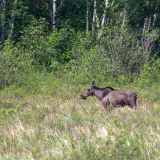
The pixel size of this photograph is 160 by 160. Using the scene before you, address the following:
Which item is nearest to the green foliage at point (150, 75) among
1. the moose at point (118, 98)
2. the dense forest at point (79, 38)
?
the dense forest at point (79, 38)

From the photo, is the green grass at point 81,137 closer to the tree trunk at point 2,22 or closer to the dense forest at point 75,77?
the dense forest at point 75,77

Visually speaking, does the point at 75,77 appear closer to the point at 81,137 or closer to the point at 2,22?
the point at 2,22

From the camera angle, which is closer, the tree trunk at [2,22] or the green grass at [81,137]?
the green grass at [81,137]

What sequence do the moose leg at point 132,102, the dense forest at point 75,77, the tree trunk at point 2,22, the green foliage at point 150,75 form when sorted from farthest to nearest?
the tree trunk at point 2,22, the green foliage at point 150,75, the moose leg at point 132,102, the dense forest at point 75,77

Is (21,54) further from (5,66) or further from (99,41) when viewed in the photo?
(99,41)

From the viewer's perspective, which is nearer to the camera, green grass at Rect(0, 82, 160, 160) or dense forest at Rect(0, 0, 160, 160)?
green grass at Rect(0, 82, 160, 160)

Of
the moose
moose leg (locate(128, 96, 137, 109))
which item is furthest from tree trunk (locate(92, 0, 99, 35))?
moose leg (locate(128, 96, 137, 109))

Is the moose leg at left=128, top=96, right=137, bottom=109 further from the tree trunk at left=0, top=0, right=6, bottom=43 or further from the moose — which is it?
the tree trunk at left=0, top=0, right=6, bottom=43

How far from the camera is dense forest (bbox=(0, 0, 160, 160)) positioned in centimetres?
865

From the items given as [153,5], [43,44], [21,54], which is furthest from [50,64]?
[153,5]

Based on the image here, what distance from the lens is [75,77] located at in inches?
923

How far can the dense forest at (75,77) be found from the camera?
8.65 meters

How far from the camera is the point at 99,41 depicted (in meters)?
27.8

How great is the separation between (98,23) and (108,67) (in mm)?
6500
